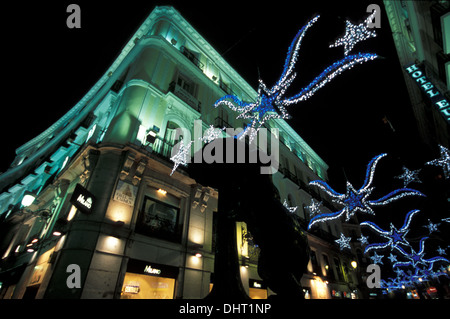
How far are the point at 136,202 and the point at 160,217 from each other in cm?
147

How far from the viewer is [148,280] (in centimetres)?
961

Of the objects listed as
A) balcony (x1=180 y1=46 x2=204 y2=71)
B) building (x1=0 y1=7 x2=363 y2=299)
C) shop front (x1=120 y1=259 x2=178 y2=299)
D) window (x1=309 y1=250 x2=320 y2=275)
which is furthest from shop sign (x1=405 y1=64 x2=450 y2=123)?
shop front (x1=120 y1=259 x2=178 y2=299)

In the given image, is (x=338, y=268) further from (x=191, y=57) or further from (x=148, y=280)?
(x=191, y=57)

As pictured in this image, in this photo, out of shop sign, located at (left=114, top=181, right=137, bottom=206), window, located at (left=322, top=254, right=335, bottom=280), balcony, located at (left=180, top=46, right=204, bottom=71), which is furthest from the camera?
window, located at (left=322, top=254, right=335, bottom=280)

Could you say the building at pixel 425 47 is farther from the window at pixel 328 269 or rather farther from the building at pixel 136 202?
the window at pixel 328 269

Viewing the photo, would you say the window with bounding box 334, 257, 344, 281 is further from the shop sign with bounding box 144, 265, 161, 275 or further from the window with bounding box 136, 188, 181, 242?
the shop sign with bounding box 144, 265, 161, 275

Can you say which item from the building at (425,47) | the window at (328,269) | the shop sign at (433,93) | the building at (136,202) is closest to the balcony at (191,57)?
the building at (136,202)

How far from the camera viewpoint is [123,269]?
805cm

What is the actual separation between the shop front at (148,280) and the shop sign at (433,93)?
14766 millimetres

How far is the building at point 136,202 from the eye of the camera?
7.88 meters

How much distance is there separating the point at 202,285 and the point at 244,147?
9.82m

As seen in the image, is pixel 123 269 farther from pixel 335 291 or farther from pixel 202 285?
pixel 335 291

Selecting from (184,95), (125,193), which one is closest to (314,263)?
(125,193)

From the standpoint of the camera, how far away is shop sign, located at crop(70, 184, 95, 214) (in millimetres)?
7551
